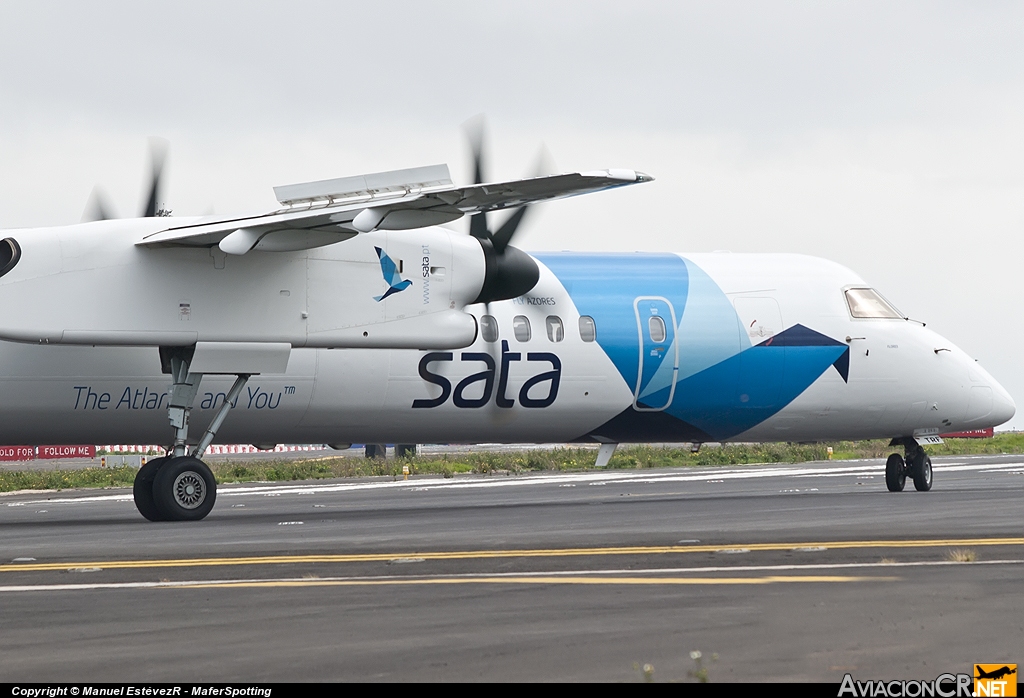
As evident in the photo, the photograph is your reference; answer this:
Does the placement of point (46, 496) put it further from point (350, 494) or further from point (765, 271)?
point (765, 271)

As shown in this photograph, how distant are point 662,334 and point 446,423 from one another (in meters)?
4.38

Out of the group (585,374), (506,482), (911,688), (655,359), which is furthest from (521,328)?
(911,688)

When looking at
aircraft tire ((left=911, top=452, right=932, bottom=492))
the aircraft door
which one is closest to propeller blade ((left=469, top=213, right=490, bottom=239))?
the aircraft door

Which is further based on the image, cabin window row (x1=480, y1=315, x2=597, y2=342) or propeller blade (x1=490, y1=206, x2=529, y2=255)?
cabin window row (x1=480, y1=315, x2=597, y2=342)

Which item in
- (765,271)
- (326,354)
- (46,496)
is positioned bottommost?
(46,496)

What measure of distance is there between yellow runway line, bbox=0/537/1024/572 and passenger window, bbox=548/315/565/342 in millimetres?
10238

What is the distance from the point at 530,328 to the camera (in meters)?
23.9

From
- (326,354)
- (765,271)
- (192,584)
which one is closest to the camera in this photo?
(192,584)

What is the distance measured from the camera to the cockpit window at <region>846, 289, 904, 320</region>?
26906 millimetres

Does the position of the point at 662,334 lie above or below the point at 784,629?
above

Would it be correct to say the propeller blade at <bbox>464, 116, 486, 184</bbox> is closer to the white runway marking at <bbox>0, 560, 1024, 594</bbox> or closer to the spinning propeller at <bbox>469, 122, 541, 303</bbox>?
the spinning propeller at <bbox>469, 122, 541, 303</bbox>

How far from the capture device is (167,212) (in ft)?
75.9

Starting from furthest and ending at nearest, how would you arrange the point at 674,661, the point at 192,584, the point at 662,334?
1. the point at 662,334
2. the point at 192,584
3. the point at 674,661

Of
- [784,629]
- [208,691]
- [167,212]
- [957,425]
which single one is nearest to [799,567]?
[784,629]
